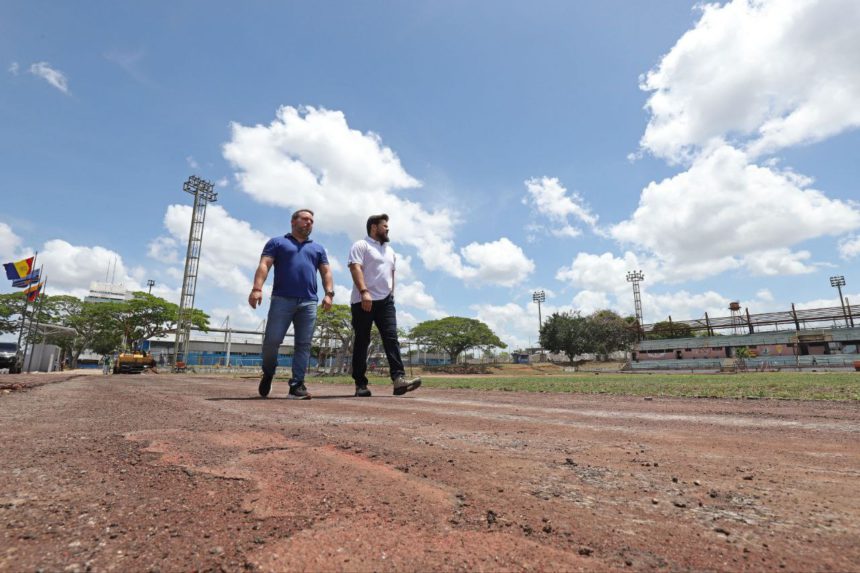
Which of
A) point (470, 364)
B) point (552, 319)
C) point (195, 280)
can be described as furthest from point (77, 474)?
point (552, 319)

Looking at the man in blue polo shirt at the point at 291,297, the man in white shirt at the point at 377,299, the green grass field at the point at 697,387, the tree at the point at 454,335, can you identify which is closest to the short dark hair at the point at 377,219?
the man in white shirt at the point at 377,299

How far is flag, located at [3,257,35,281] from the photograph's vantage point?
2422cm

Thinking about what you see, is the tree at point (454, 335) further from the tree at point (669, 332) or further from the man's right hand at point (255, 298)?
the man's right hand at point (255, 298)

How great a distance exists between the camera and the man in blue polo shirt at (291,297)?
14.5 feet

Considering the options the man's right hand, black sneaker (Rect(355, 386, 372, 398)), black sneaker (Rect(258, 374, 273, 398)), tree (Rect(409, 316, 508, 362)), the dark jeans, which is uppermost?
tree (Rect(409, 316, 508, 362))

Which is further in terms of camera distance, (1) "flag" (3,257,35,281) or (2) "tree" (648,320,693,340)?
A: (2) "tree" (648,320,693,340)

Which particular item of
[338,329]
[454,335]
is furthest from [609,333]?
[338,329]

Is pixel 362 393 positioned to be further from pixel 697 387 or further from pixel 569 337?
pixel 569 337

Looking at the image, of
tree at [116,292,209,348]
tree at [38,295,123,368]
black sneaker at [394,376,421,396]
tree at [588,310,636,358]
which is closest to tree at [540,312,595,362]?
tree at [588,310,636,358]

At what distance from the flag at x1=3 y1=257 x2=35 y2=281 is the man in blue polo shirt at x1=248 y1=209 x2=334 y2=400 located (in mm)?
28966

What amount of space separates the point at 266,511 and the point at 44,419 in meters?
2.43

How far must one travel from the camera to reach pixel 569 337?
2498 inches

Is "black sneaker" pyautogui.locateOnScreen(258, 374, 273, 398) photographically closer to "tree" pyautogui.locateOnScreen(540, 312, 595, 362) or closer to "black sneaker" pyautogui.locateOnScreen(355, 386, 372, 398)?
"black sneaker" pyautogui.locateOnScreen(355, 386, 372, 398)

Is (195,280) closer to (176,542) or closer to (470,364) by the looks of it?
(470,364)
